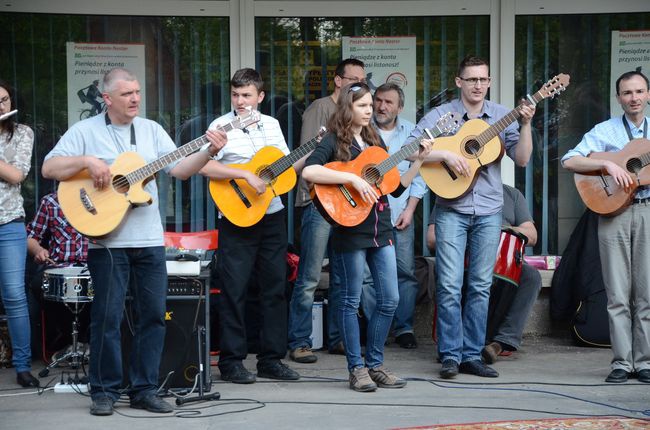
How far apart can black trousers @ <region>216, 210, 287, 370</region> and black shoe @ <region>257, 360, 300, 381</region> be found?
39 mm

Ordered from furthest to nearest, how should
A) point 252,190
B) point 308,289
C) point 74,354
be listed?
1. point 308,289
2. point 74,354
3. point 252,190

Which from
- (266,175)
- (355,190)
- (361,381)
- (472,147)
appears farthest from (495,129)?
(361,381)

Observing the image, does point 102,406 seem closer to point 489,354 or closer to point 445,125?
point 445,125

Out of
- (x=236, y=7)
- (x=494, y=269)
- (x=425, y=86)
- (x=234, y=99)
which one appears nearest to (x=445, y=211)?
(x=494, y=269)

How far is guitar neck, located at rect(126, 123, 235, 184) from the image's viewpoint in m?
6.02

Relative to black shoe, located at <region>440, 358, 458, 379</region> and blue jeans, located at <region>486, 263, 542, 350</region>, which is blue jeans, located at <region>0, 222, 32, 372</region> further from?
blue jeans, located at <region>486, 263, 542, 350</region>

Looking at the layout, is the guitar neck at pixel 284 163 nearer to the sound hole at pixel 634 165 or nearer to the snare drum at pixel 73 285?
the snare drum at pixel 73 285

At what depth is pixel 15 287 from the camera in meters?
6.99

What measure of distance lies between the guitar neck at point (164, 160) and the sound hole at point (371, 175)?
95cm

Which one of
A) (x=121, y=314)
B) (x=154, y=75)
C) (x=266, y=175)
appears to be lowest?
(x=121, y=314)

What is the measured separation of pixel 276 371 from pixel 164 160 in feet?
5.85

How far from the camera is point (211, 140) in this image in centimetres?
602

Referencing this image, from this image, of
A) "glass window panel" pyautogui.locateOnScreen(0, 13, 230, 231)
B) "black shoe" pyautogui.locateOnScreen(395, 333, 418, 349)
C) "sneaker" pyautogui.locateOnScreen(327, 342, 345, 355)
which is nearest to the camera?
"sneaker" pyautogui.locateOnScreen(327, 342, 345, 355)

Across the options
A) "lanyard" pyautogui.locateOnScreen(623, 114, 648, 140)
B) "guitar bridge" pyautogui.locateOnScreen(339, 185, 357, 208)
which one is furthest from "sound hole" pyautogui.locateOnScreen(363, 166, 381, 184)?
"lanyard" pyautogui.locateOnScreen(623, 114, 648, 140)
